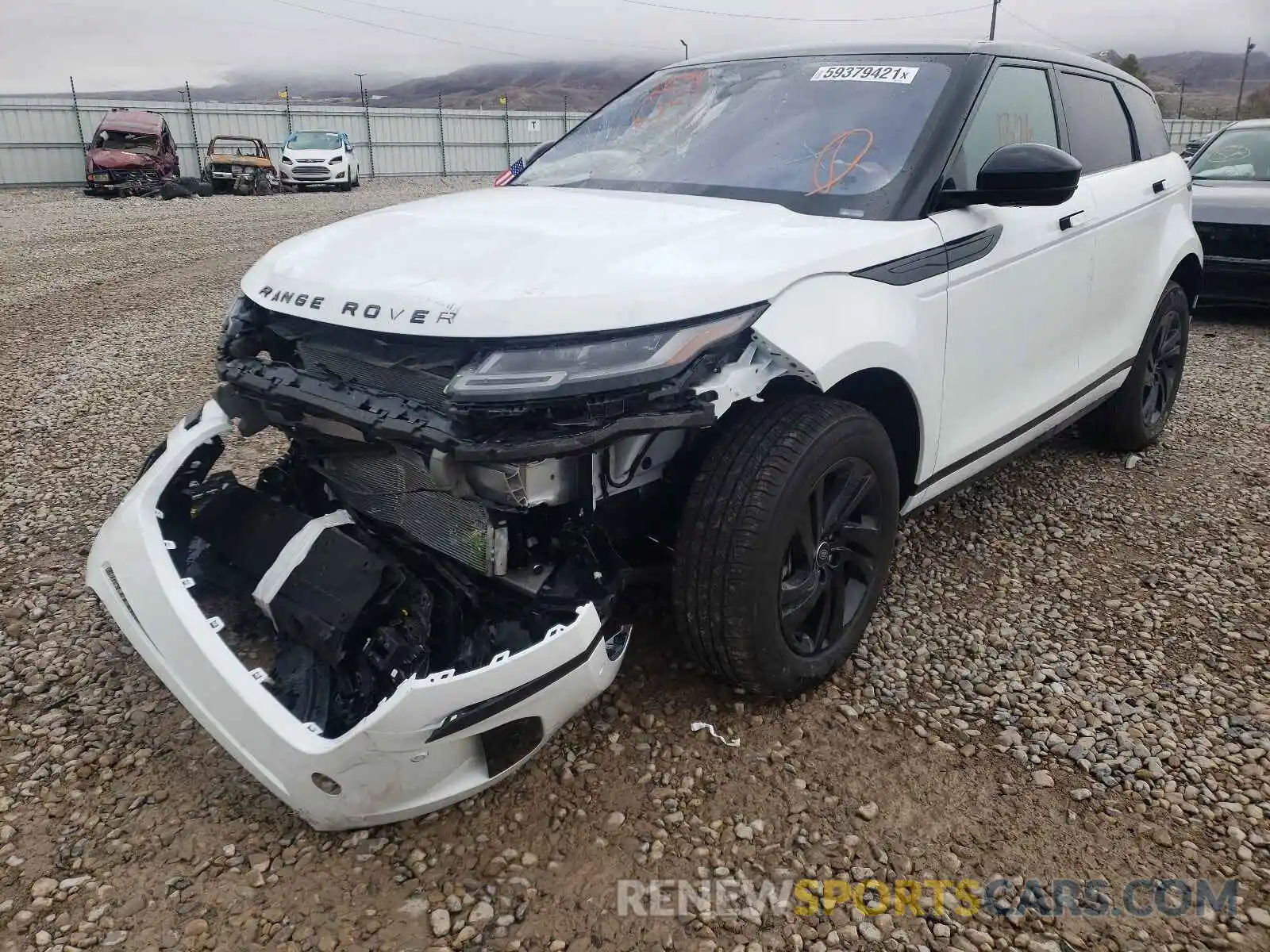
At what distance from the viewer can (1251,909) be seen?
2.02m

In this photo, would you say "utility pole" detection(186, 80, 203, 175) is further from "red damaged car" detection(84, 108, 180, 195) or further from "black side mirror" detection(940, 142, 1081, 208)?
"black side mirror" detection(940, 142, 1081, 208)

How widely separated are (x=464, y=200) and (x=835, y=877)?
220cm

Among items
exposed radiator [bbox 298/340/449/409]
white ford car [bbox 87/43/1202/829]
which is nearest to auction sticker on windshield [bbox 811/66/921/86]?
white ford car [bbox 87/43/1202/829]

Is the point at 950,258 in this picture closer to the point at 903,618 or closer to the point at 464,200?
the point at 903,618

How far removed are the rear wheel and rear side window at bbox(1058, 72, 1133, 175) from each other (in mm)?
756

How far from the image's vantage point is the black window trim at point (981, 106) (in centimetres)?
277

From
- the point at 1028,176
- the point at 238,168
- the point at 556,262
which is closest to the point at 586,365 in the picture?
the point at 556,262

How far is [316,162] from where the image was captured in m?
21.8

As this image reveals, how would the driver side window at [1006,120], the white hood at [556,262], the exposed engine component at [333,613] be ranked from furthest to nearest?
the driver side window at [1006,120] < the exposed engine component at [333,613] < the white hood at [556,262]

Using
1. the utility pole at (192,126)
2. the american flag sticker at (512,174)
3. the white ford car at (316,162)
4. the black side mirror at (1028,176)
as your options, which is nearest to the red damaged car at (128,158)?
the white ford car at (316,162)

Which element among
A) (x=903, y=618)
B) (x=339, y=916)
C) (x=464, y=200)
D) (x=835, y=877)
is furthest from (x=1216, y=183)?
(x=339, y=916)

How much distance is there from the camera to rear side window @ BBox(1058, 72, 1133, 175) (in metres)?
3.65

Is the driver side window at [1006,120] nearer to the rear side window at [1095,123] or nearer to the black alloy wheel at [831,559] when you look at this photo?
the rear side window at [1095,123]

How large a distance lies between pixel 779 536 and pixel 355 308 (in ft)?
3.78
